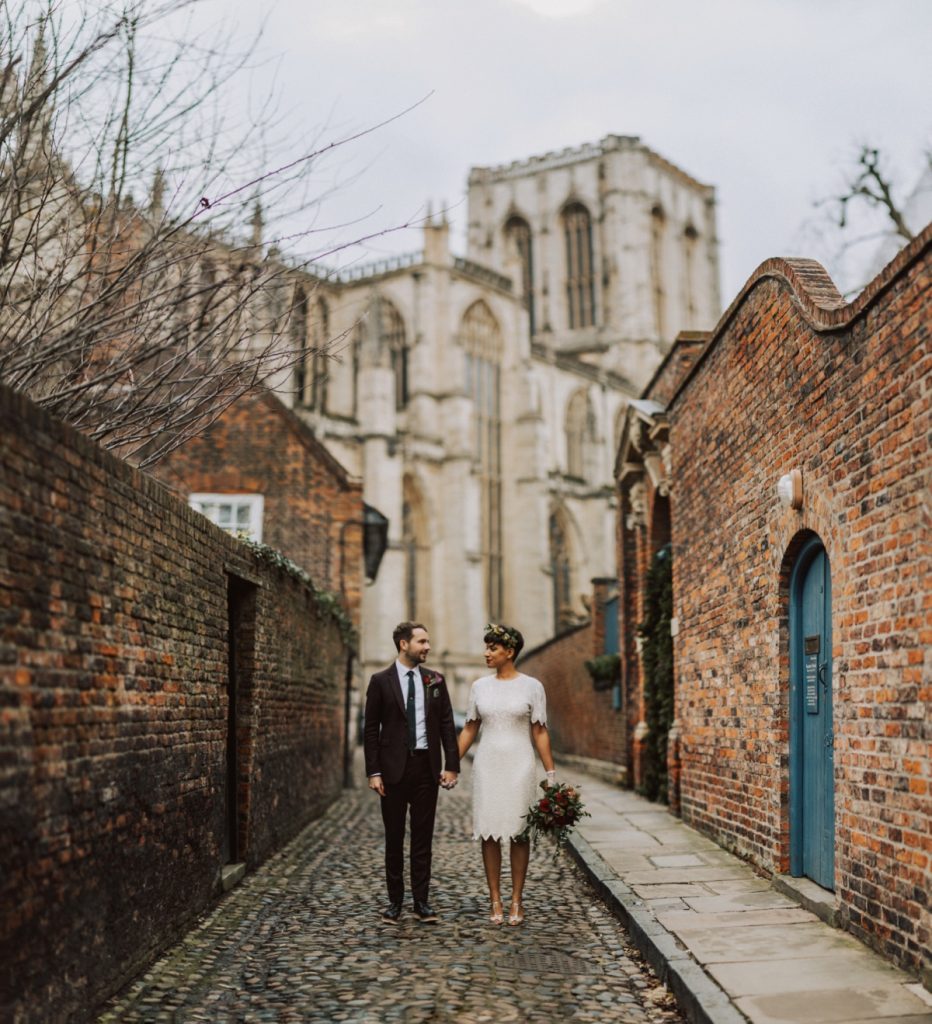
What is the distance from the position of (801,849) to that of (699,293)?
233 ft

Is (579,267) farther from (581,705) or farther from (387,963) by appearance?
(387,963)

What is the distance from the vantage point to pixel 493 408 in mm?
55938

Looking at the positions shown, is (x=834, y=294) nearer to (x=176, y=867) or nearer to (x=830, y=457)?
(x=830, y=457)

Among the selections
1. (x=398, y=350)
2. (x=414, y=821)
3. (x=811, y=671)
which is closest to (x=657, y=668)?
(x=811, y=671)

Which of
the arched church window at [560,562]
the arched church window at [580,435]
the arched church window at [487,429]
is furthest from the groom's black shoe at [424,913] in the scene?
the arched church window at [580,435]

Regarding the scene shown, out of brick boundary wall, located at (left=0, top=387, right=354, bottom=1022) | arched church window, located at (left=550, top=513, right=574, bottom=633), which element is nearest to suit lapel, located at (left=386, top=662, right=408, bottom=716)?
brick boundary wall, located at (left=0, top=387, right=354, bottom=1022)

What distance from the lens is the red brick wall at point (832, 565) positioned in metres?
5.39

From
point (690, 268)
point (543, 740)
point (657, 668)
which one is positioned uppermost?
point (690, 268)

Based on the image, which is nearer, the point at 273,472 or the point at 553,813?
the point at 553,813

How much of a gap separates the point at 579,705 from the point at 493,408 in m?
35.0

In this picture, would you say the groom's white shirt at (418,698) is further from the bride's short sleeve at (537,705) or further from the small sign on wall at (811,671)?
the small sign on wall at (811,671)

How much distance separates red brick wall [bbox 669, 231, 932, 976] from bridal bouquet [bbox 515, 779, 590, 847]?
4.87ft

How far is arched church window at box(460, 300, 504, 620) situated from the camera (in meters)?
55.0

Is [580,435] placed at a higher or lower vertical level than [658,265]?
lower
